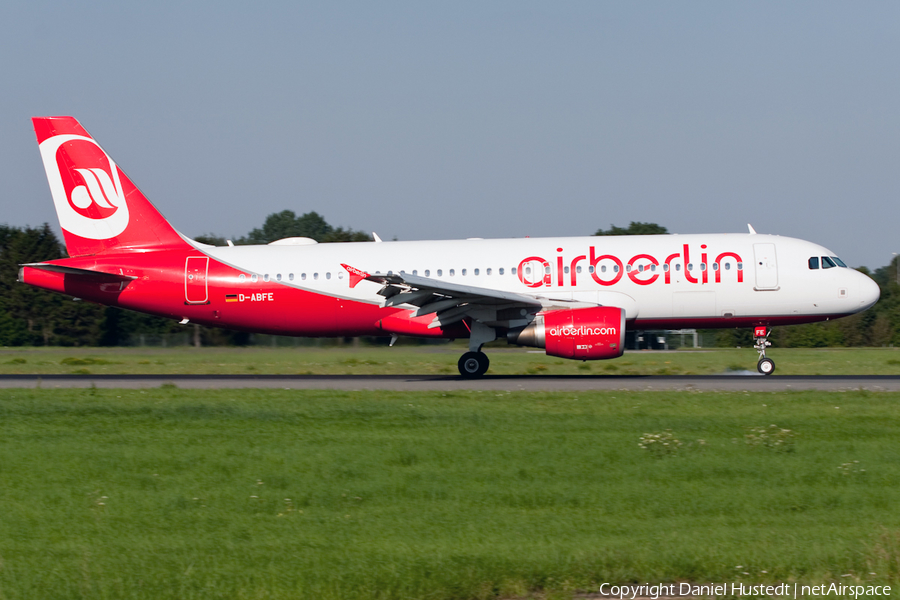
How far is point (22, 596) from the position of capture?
612cm

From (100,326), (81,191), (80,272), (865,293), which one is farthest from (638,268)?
(100,326)

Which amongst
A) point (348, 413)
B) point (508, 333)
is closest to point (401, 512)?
point (348, 413)

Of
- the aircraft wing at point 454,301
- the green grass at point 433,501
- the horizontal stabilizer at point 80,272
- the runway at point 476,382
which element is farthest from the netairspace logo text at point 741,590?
the horizontal stabilizer at point 80,272

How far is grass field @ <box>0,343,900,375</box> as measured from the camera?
27.1m

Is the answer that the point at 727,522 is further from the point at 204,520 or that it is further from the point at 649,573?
the point at 204,520

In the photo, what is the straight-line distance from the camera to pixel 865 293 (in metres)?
22.1

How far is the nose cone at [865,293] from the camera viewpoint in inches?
870

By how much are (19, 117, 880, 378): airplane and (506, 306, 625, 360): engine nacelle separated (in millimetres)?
28

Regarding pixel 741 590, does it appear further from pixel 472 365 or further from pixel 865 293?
pixel 865 293

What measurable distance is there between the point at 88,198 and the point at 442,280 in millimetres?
10035

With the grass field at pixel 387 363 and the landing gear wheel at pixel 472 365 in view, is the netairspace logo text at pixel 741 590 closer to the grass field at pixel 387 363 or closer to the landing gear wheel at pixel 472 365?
the landing gear wheel at pixel 472 365

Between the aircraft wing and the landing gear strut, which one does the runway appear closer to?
the landing gear strut

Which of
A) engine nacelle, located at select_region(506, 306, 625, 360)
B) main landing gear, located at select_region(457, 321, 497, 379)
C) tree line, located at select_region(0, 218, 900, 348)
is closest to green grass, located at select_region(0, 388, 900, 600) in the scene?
engine nacelle, located at select_region(506, 306, 625, 360)

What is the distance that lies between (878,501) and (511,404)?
8062 millimetres
